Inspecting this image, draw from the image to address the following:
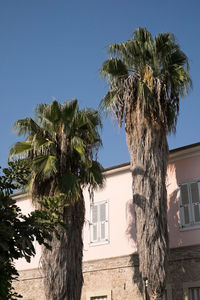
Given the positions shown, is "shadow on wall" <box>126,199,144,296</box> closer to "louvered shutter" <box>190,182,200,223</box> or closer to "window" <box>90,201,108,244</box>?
"window" <box>90,201,108,244</box>

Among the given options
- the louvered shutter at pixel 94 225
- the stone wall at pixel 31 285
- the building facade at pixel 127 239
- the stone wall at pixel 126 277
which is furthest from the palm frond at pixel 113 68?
the stone wall at pixel 31 285

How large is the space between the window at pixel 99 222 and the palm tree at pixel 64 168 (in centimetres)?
312

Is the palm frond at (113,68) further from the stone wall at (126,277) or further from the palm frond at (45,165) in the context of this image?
the stone wall at (126,277)

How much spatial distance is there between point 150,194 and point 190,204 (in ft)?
7.42

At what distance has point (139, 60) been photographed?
49.0ft

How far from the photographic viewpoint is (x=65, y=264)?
1261 centimetres

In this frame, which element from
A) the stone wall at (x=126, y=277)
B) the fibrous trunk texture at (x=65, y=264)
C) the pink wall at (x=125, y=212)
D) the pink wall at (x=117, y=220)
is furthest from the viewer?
the pink wall at (x=117, y=220)

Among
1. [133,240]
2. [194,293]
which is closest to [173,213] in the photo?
[133,240]

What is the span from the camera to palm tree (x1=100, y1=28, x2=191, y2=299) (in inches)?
500

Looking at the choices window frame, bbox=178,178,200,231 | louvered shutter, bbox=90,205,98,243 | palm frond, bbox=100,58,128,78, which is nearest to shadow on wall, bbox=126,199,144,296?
louvered shutter, bbox=90,205,98,243

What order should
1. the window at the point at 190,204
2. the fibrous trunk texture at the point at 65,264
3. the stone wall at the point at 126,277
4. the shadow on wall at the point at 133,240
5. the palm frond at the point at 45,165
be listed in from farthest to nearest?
the shadow on wall at the point at 133,240 < the window at the point at 190,204 < the stone wall at the point at 126,277 < the palm frond at the point at 45,165 < the fibrous trunk texture at the point at 65,264

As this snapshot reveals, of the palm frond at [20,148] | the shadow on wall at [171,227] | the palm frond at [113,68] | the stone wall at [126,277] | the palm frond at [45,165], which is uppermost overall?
the palm frond at [113,68]

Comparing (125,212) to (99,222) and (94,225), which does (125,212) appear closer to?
(99,222)

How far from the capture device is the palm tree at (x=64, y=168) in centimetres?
1261
